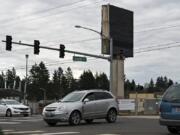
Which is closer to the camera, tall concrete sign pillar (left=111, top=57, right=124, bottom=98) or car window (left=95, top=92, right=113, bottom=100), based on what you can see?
car window (left=95, top=92, right=113, bottom=100)

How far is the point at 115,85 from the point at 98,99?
55428mm

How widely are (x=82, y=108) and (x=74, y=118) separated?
0.65 meters

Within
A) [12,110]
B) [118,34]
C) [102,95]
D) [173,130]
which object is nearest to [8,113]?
[12,110]

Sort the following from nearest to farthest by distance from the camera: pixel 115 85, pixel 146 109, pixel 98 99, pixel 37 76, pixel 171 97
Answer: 1. pixel 171 97
2. pixel 98 99
3. pixel 146 109
4. pixel 115 85
5. pixel 37 76

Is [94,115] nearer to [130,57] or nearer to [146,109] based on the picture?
[146,109]

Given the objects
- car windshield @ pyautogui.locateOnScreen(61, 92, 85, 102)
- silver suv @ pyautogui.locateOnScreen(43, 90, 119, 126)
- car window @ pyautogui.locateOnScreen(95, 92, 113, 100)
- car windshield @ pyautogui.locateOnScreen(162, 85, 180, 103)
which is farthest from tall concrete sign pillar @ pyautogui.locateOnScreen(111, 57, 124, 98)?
car windshield @ pyautogui.locateOnScreen(162, 85, 180, 103)

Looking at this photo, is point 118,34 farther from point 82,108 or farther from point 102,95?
point 82,108

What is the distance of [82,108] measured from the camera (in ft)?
80.9

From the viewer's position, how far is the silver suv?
24.1 metres

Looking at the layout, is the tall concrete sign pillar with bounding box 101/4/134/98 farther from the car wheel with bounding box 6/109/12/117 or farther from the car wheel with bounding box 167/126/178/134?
the car wheel with bounding box 167/126/178/134

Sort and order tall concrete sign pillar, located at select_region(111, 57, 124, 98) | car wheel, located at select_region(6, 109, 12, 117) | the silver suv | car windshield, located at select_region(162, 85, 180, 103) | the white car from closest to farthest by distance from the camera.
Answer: car windshield, located at select_region(162, 85, 180, 103), the silver suv, car wheel, located at select_region(6, 109, 12, 117), the white car, tall concrete sign pillar, located at select_region(111, 57, 124, 98)

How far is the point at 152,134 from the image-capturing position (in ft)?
58.7

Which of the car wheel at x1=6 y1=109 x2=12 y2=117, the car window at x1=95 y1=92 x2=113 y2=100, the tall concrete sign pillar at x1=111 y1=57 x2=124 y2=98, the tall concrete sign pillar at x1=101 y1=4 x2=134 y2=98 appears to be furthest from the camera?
the tall concrete sign pillar at x1=111 y1=57 x2=124 y2=98

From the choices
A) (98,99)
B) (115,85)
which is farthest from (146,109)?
(115,85)
